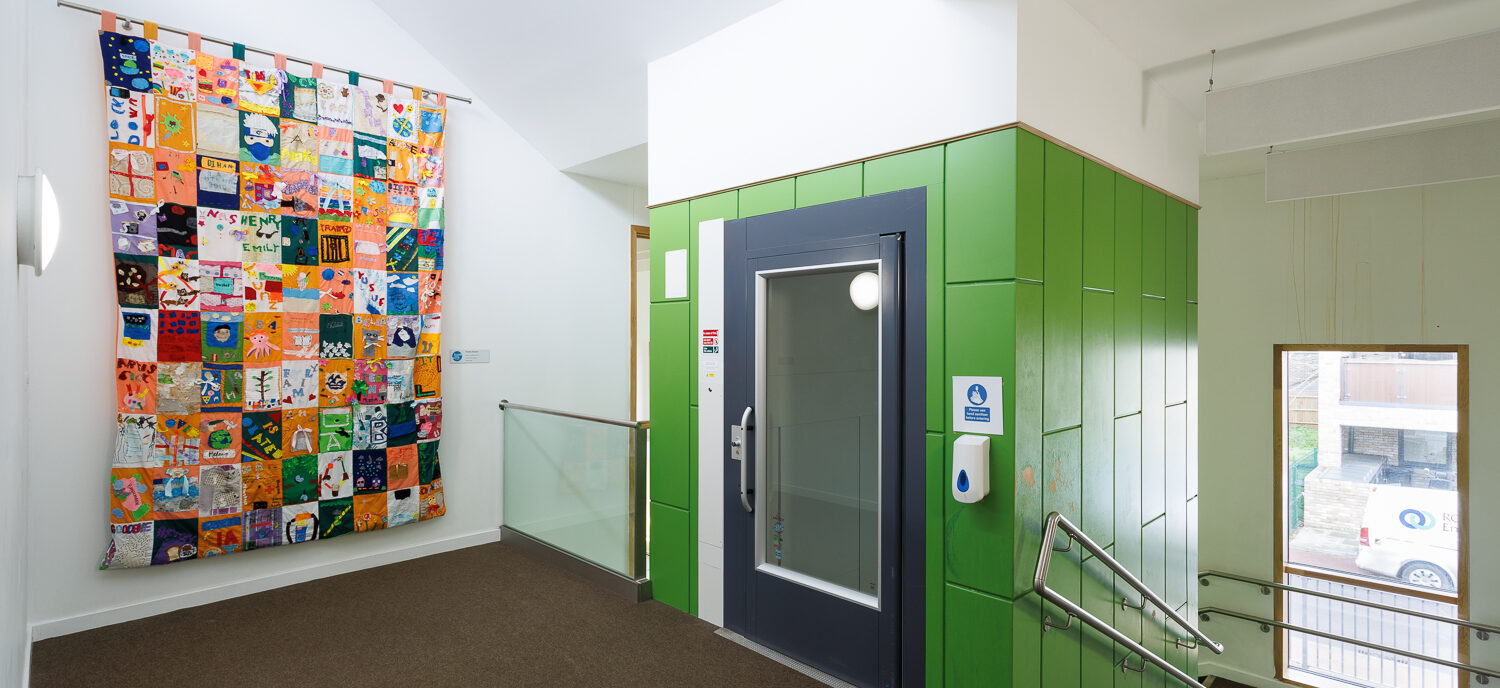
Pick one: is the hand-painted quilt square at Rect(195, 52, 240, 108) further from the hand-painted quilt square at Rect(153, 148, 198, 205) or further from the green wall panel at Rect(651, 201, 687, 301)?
the green wall panel at Rect(651, 201, 687, 301)

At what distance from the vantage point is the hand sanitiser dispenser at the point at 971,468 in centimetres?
255

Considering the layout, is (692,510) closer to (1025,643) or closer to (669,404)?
(669,404)

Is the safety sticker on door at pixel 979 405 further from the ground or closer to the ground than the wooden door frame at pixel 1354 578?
further from the ground

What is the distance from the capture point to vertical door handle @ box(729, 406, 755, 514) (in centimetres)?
337

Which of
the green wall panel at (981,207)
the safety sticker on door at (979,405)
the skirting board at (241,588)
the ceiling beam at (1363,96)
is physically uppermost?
the ceiling beam at (1363,96)

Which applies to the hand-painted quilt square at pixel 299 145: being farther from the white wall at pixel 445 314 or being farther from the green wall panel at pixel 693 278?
the green wall panel at pixel 693 278

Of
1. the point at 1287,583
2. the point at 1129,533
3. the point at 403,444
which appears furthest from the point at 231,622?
the point at 1287,583

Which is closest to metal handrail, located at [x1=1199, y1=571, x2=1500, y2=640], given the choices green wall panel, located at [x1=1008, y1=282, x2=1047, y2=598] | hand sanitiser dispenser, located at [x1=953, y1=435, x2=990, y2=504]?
green wall panel, located at [x1=1008, y1=282, x2=1047, y2=598]

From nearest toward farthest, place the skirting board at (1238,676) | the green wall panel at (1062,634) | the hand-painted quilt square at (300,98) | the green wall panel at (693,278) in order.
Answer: the green wall panel at (1062,634) < the green wall panel at (693,278) < the hand-painted quilt square at (300,98) < the skirting board at (1238,676)

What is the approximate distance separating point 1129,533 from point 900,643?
1.47 metres

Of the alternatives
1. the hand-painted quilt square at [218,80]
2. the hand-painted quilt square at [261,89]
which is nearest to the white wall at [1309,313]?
the hand-painted quilt square at [261,89]

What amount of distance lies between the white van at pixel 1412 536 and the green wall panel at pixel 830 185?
4925mm

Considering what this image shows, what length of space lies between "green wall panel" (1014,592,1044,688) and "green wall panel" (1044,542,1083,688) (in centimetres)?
5

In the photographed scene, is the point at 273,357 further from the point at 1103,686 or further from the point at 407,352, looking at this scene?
the point at 1103,686
